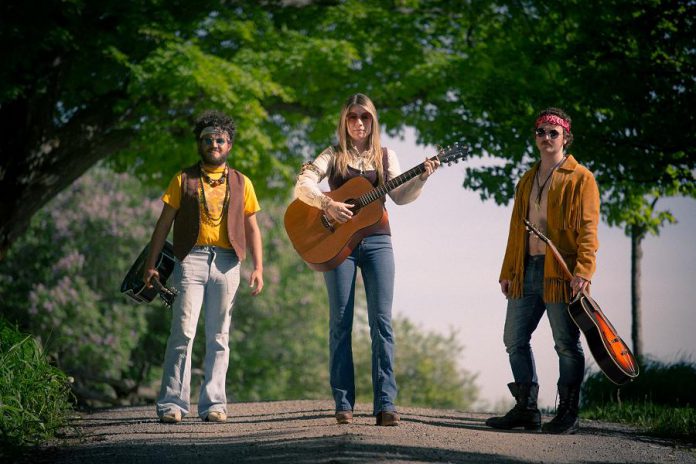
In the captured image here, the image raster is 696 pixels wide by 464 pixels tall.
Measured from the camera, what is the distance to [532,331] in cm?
631

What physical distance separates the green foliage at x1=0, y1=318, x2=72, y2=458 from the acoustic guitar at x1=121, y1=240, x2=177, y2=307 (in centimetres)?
94

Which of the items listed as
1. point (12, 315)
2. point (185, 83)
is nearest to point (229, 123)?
point (185, 83)

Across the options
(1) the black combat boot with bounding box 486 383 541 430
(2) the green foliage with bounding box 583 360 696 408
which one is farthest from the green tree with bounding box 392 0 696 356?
(1) the black combat boot with bounding box 486 383 541 430

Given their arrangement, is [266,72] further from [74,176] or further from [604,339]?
[604,339]

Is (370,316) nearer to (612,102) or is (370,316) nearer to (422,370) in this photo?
(612,102)

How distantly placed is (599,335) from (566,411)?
0.70 metres

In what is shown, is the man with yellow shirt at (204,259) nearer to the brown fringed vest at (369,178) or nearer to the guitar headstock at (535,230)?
the brown fringed vest at (369,178)

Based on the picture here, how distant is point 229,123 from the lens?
6.83m

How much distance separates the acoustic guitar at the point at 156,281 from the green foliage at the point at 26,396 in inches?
37.2

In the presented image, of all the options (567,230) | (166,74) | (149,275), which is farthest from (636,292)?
(149,275)

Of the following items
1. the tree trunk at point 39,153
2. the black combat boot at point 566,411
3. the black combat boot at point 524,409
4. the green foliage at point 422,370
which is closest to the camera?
the black combat boot at point 566,411

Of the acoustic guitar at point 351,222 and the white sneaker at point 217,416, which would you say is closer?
the acoustic guitar at point 351,222

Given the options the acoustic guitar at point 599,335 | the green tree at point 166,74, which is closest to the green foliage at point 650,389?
the acoustic guitar at point 599,335

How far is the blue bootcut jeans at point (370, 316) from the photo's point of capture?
235 inches
